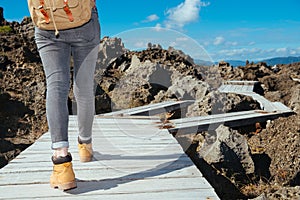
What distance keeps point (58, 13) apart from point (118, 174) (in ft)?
4.18

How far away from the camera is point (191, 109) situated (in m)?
6.59

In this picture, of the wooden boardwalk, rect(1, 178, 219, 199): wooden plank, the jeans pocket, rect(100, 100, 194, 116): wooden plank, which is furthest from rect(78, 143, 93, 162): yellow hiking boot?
rect(100, 100, 194, 116): wooden plank

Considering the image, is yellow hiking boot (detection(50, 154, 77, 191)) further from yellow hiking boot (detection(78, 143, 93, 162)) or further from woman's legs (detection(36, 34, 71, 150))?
yellow hiking boot (detection(78, 143, 93, 162))

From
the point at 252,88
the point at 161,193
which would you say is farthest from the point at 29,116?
the point at 252,88

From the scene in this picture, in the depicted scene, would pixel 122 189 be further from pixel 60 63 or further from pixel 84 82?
pixel 60 63

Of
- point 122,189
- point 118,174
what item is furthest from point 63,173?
point 118,174

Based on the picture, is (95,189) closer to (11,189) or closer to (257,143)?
(11,189)

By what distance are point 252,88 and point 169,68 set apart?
3.71 m

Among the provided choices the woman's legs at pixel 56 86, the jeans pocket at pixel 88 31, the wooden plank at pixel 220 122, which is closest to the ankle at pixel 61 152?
the woman's legs at pixel 56 86

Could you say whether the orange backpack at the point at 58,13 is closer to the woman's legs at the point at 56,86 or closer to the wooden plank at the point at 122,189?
the woman's legs at the point at 56,86

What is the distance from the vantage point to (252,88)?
12.7 meters

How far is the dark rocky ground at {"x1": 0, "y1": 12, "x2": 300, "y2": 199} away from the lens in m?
4.25

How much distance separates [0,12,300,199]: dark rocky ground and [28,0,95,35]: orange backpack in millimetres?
1814

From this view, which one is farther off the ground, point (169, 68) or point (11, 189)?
point (169, 68)
